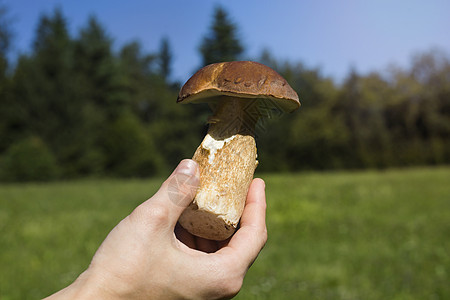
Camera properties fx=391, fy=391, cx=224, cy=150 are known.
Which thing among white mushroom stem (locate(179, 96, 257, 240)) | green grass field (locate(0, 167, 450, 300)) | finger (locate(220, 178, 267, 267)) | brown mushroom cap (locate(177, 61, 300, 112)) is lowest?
green grass field (locate(0, 167, 450, 300))

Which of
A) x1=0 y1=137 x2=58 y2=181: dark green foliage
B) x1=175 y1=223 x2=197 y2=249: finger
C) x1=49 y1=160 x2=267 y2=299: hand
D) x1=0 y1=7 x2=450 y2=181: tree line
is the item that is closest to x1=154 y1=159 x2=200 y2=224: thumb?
x1=49 y1=160 x2=267 y2=299: hand

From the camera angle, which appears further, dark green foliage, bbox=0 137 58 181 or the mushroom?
dark green foliage, bbox=0 137 58 181

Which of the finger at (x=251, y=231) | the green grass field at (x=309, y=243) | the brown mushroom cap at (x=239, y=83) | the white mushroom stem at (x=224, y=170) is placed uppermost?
the brown mushroom cap at (x=239, y=83)

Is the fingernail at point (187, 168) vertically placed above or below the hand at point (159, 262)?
above

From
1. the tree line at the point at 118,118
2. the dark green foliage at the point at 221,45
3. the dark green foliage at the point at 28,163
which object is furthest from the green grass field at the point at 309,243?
the dark green foliage at the point at 28,163

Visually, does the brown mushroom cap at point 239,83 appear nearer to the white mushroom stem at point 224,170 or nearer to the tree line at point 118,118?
the white mushroom stem at point 224,170

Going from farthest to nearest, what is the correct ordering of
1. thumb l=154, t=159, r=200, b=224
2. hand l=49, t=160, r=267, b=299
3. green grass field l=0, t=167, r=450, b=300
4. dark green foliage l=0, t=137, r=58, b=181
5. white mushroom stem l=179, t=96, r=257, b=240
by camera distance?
dark green foliage l=0, t=137, r=58, b=181
green grass field l=0, t=167, r=450, b=300
white mushroom stem l=179, t=96, r=257, b=240
thumb l=154, t=159, r=200, b=224
hand l=49, t=160, r=267, b=299

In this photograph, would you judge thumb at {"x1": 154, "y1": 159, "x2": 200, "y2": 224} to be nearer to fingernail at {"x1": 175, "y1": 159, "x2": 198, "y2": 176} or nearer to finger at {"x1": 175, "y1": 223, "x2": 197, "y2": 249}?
fingernail at {"x1": 175, "y1": 159, "x2": 198, "y2": 176}
